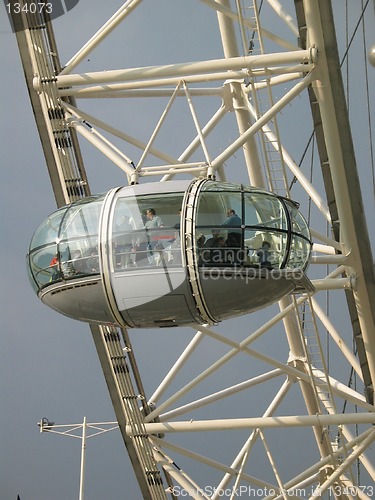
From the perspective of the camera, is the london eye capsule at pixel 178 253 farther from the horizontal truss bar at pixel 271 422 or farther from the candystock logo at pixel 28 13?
the horizontal truss bar at pixel 271 422

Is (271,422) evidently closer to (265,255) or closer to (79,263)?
(265,255)

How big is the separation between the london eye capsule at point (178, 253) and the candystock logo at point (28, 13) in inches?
166

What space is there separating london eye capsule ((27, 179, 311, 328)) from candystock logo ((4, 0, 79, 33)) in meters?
4.23

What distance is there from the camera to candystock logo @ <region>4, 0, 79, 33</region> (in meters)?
22.2

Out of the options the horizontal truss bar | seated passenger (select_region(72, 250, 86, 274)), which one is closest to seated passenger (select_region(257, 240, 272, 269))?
seated passenger (select_region(72, 250, 86, 274))

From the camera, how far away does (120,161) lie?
72.2ft

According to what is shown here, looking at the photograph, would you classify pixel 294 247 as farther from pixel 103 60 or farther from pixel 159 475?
pixel 103 60

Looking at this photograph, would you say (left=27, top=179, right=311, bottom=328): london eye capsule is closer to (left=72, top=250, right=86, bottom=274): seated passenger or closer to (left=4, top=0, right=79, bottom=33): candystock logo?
(left=72, top=250, right=86, bottom=274): seated passenger

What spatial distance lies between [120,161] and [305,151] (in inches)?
451

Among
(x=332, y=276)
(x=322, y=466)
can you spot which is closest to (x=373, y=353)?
(x=332, y=276)

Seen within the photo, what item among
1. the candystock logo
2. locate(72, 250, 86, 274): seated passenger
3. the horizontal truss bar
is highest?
the candystock logo

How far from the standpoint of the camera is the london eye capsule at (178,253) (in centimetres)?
1870

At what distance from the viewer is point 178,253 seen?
737 inches

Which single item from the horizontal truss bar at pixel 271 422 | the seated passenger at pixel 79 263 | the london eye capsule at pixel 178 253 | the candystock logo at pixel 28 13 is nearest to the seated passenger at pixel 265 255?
the london eye capsule at pixel 178 253
